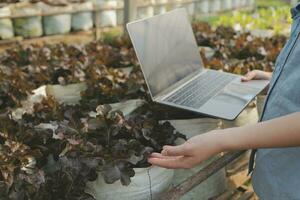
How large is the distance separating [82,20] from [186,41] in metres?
4.96

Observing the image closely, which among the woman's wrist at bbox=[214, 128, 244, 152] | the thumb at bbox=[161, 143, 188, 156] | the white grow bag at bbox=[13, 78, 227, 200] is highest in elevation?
the woman's wrist at bbox=[214, 128, 244, 152]

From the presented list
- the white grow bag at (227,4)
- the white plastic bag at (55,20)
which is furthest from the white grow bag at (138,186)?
the white grow bag at (227,4)

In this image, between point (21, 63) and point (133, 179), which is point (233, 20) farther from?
point (133, 179)

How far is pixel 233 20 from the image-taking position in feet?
18.5

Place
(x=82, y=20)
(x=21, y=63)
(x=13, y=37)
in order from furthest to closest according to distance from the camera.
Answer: (x=82, y=20) < (x=13, y=37) < (x=21, y=63)

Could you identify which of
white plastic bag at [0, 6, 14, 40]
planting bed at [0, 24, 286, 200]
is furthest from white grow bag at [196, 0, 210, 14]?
planting bed at [0, 24, 286, 200]

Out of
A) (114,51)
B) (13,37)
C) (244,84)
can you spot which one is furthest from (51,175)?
(13,37)

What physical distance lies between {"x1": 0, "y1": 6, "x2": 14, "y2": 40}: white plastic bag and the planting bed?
10.4 feet

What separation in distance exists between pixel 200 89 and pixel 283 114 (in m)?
0.79

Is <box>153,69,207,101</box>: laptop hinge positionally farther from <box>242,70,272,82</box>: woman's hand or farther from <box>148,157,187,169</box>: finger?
<box>148,157,187,169</box>: finger

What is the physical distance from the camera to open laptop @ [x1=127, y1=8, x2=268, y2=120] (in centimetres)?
180

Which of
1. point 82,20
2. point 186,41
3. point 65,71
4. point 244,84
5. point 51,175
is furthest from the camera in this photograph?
point 82,20

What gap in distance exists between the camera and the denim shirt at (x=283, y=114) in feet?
4.12

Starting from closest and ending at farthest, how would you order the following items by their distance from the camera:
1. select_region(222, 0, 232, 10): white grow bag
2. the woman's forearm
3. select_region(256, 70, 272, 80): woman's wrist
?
the woman's forearm → select_region(256, 70, 272, 80): woman's wrist → select_region(222, 0, 232, 10): white grow bag
